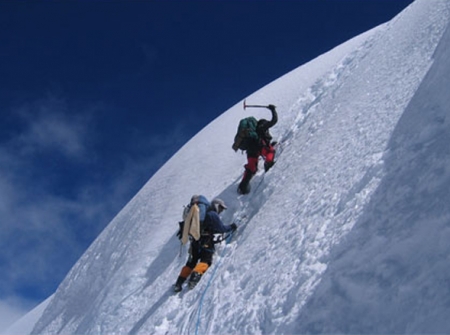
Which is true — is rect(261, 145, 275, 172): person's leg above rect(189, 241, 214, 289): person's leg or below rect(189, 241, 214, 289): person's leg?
above

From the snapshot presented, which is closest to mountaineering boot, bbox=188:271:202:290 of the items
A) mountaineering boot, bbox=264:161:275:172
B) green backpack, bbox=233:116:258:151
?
mountaineering boot, bbox=264:161:275:172

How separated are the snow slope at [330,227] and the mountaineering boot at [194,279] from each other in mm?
205

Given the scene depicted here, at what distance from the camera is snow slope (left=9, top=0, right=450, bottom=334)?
4230 mm

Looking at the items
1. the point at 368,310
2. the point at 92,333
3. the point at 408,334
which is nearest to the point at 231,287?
the point at 368,310

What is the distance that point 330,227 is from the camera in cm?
542

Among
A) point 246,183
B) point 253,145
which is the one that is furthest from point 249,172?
point 253,145

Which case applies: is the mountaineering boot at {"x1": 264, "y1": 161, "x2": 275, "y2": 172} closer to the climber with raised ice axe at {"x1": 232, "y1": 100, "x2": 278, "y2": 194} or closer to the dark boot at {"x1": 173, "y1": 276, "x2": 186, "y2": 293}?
the climber with raised ice axe at {"x1": 232, "y1": 100, "x2": 278, "y2": 194}

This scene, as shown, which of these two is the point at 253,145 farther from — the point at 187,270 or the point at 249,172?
the point at 187,270

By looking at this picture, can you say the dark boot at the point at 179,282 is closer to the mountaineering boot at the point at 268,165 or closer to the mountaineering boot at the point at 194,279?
the mountaineering boot at the point at 194,279

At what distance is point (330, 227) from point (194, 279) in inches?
112

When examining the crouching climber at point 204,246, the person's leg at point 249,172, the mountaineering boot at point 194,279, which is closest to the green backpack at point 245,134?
the person's leg at point 249,172

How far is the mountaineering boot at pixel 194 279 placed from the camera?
7466 millimetres

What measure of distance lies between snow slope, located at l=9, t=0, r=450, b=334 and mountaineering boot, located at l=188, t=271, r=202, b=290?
0.21 m

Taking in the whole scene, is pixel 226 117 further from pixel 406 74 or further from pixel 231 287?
pixel 231 287
